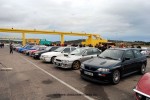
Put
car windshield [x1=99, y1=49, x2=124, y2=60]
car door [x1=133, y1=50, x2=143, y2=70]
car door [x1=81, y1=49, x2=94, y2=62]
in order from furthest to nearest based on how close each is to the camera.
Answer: car door [x1=81, y1=49, x2=94, y2=62], car door [x1=133, y1=50, x2=143, y2=70], car windshield [x1=99, y1=49, x2=124, y2=60]

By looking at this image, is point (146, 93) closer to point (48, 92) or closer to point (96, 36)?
point (48, 92)

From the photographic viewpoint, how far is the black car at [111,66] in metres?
6.89

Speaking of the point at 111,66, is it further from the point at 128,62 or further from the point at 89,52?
the point at 89,52

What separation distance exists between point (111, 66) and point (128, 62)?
1537 millimetres

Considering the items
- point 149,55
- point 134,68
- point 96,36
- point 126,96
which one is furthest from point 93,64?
point 96,36

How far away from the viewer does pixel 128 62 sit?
319 inches

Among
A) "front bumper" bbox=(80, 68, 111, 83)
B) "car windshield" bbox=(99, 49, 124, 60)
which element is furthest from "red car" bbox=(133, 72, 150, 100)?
"car windshield" bbox=(99, 49, 124, 60)

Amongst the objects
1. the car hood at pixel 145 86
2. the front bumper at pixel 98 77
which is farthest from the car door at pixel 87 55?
the car hood at pixel 145 86

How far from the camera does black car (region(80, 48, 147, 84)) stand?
22.6 feet

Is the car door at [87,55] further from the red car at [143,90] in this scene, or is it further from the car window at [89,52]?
the red car at [143,90]

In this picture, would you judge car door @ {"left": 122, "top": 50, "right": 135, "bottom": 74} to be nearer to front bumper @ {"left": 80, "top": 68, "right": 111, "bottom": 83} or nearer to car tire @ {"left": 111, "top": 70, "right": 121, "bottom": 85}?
car tire @ {"left": 111, "top": 70, "right": 121, "bottom": 85}

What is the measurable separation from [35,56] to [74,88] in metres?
12.0

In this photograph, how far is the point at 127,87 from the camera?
688 centimetres

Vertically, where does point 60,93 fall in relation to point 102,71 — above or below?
below
